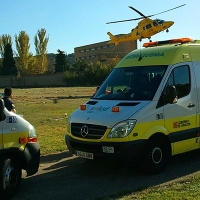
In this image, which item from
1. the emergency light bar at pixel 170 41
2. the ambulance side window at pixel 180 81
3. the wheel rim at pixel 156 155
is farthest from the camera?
the emergency light bar at pixel 170 41

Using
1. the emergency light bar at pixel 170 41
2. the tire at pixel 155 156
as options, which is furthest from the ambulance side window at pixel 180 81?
the tire at pixel 155 156

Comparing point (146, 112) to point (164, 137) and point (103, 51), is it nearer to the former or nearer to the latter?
point (164, 137)

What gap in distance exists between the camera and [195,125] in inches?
327

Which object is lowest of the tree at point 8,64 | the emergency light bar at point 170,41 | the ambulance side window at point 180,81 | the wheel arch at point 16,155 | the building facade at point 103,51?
the wheel arch at point 16,155

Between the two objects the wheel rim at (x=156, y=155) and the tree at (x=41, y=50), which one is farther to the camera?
the tree at (x=41, y=50)

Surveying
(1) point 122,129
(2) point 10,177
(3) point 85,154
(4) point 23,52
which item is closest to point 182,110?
(1) point 122,129

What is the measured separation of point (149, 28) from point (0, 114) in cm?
3898

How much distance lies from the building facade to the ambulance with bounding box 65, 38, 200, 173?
3234 inches

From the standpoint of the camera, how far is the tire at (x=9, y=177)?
591cm

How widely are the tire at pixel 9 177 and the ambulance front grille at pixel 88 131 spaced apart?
1605mm

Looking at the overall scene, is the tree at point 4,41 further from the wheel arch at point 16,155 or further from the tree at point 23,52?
the wheel arch at point 16,155

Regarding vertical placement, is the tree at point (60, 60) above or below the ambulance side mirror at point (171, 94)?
above

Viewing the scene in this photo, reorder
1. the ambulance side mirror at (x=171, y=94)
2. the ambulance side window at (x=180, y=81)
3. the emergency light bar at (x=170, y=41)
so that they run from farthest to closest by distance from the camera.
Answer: the emergency light bar at (x=170, y=41) → the ambulance side window at (x=180, y=81) → the ambulance side mirror at (x=171, y=94)

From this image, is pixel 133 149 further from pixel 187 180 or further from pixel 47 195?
pixel 47 195
